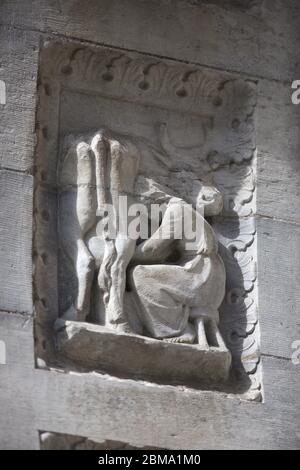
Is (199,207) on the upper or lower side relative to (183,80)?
lower

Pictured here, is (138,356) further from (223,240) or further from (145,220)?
(223,240)

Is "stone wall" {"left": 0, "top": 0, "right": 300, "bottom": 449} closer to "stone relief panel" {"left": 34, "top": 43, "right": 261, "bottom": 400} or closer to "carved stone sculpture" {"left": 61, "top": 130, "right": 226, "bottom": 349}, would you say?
"stone relief panel" {"left": 34, "top": 43, "right": 261, "bottom": 400}

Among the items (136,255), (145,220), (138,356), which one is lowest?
(138,356)

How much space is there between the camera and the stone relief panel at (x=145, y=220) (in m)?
9.27

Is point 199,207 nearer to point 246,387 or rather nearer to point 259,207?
point 259,207

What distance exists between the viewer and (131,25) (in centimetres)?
988

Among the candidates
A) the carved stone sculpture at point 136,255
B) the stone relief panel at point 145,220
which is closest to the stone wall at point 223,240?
the stone relief panel at point 145,220

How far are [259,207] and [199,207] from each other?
12.0 inches

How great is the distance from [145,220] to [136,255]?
201 millimetres

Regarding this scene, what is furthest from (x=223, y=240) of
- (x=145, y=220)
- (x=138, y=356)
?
(x=138, y=356)

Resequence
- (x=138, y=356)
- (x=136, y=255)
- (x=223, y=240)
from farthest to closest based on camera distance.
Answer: (x=223, y=240) → (x=136, y=255) → (x=138, y=356)

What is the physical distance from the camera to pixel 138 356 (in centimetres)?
923
